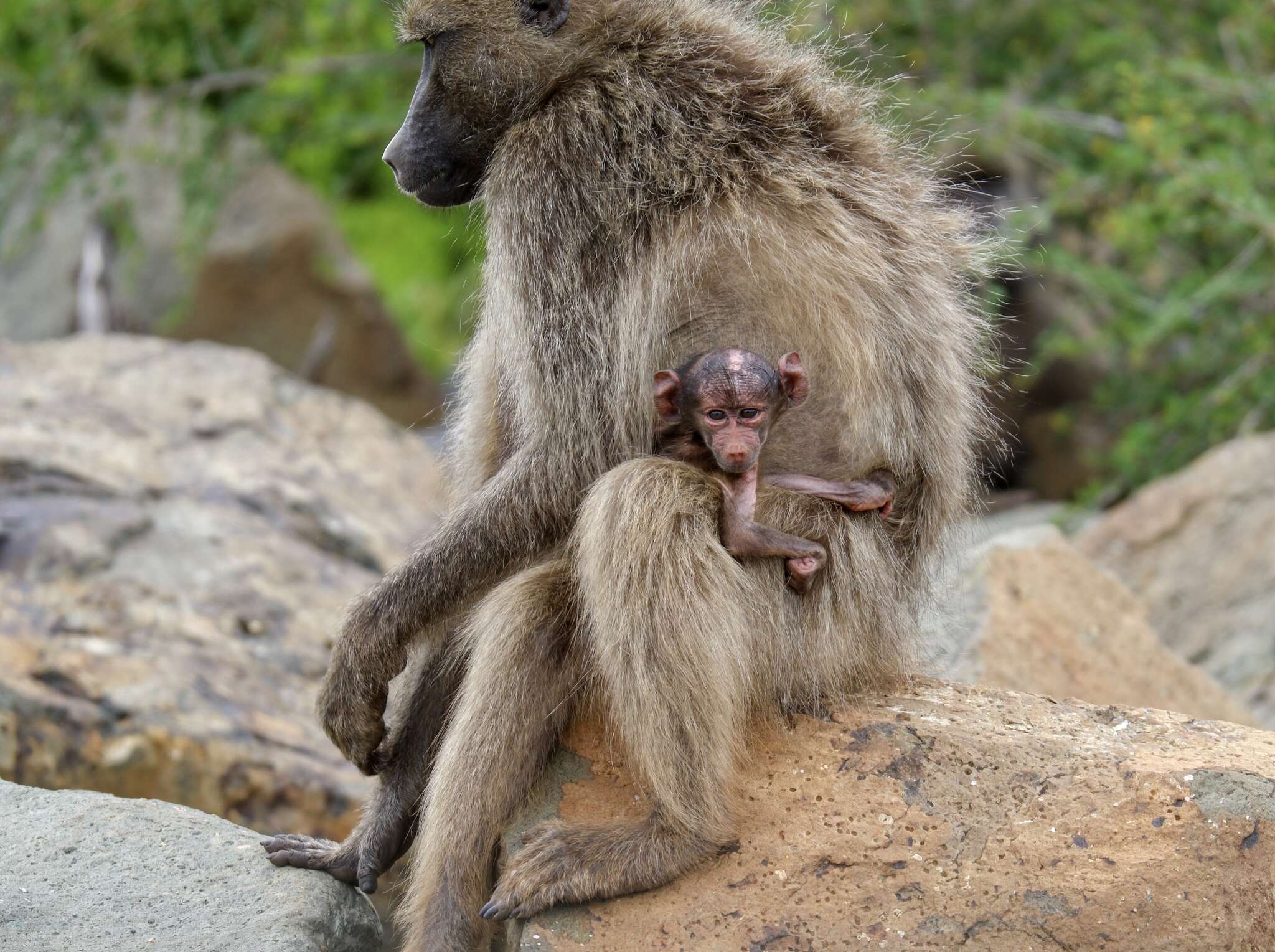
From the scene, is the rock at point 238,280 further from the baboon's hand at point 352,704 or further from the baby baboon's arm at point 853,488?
the baby baboon's arm at point 853,488

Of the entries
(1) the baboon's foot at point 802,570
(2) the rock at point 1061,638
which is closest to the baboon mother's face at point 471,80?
(1) the baboon's foot at point 802,570

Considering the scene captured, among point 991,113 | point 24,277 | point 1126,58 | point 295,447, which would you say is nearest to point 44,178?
point 24,277

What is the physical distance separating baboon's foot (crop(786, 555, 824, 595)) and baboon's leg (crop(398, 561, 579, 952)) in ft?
1.79

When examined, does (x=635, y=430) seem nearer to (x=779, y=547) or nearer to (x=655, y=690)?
(x=779, y=547)

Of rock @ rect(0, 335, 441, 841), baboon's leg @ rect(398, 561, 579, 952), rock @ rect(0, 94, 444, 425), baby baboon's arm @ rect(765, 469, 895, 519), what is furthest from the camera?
rock @ rect(0, 94, 444, 425)

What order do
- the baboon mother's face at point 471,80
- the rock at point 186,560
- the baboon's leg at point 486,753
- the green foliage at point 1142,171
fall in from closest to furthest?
the baboon's leg at point 486,753 < the baboon mother's face at point 471,80 < the rock at point 186,560 < the green foliage at point 1142,171

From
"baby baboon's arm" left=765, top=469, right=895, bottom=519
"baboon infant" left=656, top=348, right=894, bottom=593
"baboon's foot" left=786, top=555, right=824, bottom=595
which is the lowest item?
"baboon's foot" left=786, top=555, right=824, bottom=595

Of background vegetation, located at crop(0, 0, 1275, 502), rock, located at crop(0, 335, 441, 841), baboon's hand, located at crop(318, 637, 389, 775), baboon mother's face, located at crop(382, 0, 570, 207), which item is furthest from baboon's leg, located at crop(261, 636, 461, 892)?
background vegetation, located at crop(0, 0, 1275, 502)

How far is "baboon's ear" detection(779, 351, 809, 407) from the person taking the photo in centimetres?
363

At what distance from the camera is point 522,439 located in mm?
3871

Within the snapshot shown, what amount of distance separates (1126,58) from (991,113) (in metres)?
1.77

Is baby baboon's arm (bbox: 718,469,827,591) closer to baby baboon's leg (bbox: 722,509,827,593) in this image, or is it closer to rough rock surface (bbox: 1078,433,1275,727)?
baby baboon's leg (bbox: 722,509,827,593)

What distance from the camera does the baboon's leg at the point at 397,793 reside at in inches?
155

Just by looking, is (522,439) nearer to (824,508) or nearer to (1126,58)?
(824,508)
